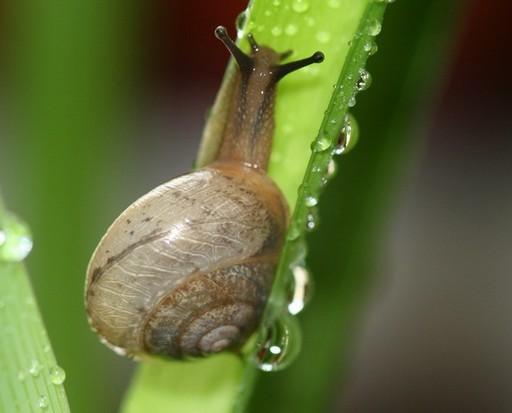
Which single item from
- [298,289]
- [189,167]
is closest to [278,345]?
[298,289]

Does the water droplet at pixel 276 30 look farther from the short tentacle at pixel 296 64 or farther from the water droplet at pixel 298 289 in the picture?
the water droplet at pixel 298 289

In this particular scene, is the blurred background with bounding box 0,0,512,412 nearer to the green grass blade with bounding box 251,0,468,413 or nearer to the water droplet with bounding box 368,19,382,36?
the green grass blade with bounding box 251,0,468,413

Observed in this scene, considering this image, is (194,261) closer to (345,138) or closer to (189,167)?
(345,138)

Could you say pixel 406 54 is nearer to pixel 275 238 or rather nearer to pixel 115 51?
pixel 275 238

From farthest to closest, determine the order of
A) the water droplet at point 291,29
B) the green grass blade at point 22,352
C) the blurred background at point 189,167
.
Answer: the blurred background at point 189,167 → the water droplet at point 291,29 → the green grass blade at point 22,352

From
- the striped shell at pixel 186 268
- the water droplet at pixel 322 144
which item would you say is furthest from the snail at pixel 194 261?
the water droplet at pixel 322 144

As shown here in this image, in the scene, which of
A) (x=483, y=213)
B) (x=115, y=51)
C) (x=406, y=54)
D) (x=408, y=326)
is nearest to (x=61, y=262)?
(x=115, y=51)
